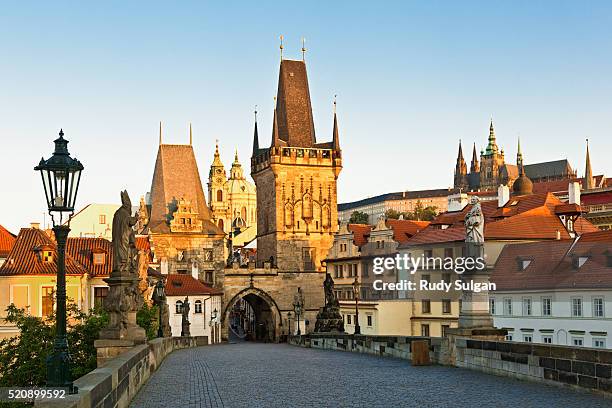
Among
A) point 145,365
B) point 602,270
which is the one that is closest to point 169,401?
point 145,365

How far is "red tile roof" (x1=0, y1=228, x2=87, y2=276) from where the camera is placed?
50.1 m

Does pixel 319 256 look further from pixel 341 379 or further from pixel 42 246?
pixel 341 379

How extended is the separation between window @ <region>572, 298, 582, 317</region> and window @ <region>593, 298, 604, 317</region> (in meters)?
1.08

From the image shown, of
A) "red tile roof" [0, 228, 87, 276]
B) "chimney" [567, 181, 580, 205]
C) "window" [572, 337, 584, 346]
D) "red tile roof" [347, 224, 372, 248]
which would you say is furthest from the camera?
"red tile roof" [347, 224, 372, 248]

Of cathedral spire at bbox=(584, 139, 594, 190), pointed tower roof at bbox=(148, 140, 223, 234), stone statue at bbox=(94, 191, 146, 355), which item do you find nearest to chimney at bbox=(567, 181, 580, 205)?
pointed tower roof at bbox=(148, 140, 223, 234)

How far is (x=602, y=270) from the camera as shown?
46125 mm

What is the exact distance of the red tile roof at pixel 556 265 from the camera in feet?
152

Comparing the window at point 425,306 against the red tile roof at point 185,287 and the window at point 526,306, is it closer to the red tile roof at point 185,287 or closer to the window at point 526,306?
the window at point 526,306

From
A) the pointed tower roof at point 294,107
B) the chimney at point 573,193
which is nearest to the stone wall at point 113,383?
the chimney at point 573,193

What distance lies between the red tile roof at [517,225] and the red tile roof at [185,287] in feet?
63.6

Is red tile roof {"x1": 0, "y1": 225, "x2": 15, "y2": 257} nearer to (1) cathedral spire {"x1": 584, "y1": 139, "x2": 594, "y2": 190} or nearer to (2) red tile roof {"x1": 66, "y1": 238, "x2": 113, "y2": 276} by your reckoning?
(2) red tile roof {"x1": 66, "y1": 238, "x2": 113, "y2": 276}

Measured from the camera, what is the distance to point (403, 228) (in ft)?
238

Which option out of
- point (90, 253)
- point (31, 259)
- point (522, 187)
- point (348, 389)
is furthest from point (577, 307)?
point (522, 187)

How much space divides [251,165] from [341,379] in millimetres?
78035
